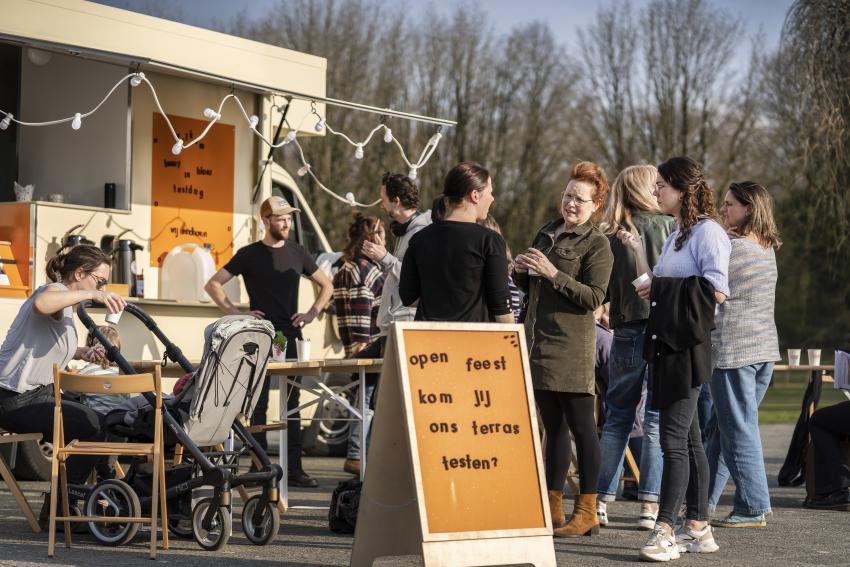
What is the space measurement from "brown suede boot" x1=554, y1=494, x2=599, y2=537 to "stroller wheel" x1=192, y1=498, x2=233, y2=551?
5.40 feet

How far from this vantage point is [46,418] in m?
6.82

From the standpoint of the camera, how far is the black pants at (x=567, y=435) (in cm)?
662

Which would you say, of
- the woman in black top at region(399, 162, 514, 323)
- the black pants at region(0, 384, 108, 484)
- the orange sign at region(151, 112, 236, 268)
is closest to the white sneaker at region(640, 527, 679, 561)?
the woman in black top at region(399, 162, 514, 323)

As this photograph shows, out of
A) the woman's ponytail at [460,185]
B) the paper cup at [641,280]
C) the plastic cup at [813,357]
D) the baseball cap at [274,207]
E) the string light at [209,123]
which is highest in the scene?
the string light at [209,123]

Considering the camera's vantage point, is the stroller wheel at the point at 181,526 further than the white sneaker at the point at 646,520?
No

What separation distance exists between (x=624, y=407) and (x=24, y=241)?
4.81 metres

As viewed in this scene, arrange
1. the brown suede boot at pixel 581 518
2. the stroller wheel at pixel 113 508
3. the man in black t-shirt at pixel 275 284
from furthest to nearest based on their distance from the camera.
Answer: the man in black t-shirt at pixel 275 284, the brown suede boot at pixel 581 518, the stroller wheel at pixel 113 508

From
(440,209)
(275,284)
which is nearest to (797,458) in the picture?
(275,284)

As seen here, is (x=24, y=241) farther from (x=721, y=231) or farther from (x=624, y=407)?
(x=721, y=231)

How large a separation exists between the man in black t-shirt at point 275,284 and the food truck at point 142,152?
3.55 feet

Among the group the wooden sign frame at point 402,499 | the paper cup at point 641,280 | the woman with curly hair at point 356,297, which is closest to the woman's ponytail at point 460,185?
the wooden sign frame at point 402,499

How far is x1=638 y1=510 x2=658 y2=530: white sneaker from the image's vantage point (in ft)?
23.7

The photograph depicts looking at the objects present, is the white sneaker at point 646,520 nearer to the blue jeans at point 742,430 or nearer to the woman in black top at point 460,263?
the blue jeans at point 742,430

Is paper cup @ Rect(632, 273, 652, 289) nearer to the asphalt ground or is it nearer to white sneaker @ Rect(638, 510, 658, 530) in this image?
the asphalt ground
